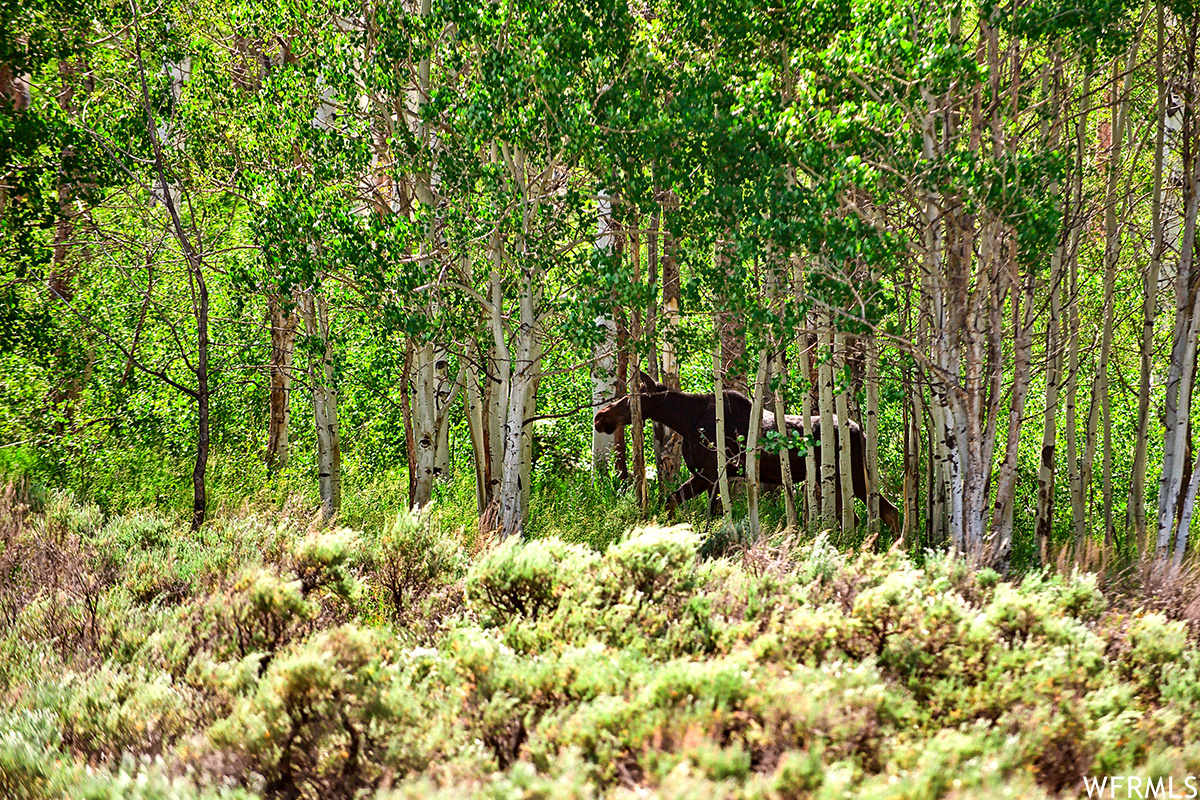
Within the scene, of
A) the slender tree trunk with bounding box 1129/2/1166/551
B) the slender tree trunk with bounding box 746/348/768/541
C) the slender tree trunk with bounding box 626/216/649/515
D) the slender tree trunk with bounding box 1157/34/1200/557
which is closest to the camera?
the slender tree trunk with bounding box 1157/34/1200/557

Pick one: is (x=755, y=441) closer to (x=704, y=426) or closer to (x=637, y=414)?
(x=704, y=426)

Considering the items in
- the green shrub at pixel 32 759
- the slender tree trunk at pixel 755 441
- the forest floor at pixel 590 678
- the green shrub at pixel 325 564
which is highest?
the slender tree trunk at pixel 755 441

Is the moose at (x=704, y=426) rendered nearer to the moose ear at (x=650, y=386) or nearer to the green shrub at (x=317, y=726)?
the moose ear at (x=650, y=386)

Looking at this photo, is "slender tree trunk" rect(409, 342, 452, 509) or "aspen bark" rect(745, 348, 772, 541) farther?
"slender tree trunk" rect(409, 342, 452, 509)

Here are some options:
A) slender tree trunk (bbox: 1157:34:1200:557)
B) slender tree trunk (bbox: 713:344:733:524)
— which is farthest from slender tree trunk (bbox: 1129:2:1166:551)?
slender tree trunk (bbox: 713:344:733:524)

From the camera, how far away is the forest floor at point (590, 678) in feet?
10.0

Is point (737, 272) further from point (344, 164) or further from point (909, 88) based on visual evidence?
point (344, 164)

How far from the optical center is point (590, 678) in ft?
11.6

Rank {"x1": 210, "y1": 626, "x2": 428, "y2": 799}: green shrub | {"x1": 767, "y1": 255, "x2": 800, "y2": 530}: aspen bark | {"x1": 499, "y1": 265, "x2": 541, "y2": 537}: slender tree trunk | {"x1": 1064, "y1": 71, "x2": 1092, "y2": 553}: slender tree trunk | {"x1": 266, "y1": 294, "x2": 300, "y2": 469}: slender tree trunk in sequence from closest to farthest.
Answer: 1. {"x1": 210, "y1": 626, "x2": 428, "y2": 799}: green shrub
2. {"x1": 1064, "y1": 71, "x2": 1092, "y2": 553}: slender tree trunk
3. {"x1": 767, "y1": 255, "x2": 800, "y2": 530}: aspen bark
4. {"x1": 499, "y1": 265, "x2": 541, "y2": 537}: slender tree trunk
5. {"x1": 266, "y1": 294, "x2": 300, "y2": 469}: slender tree trunk

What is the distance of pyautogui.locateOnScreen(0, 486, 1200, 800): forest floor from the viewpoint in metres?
3.05

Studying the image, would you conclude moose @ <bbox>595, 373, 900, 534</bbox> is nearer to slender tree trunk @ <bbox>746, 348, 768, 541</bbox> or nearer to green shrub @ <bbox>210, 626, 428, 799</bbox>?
slender tree trunk @ <bbox>746, 348, 768, 541</bbox>

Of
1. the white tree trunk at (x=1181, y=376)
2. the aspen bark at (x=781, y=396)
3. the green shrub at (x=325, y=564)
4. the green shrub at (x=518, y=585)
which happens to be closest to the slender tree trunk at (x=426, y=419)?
the green shrub at (x=325, y=564)

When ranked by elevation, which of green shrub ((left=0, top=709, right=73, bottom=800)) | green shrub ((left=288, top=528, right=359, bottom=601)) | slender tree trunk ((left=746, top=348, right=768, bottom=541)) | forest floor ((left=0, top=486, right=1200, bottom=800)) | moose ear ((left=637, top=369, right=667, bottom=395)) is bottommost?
green shrub ((left=0, top=709, right=73, bottom=800))

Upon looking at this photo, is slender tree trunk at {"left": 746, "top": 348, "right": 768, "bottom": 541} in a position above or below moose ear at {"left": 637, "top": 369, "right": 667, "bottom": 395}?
below
